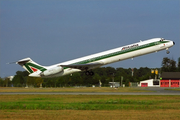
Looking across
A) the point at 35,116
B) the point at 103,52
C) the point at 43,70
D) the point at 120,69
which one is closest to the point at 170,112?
the point at 35,116

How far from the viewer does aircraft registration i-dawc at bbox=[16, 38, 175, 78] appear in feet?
153

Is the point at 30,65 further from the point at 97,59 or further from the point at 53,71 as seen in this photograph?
the point at 97,59

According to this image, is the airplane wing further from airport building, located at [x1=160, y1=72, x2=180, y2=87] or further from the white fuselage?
airport building, located at [x1=160, y1=72, x2=180, y2=87]

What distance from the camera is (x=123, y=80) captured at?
105 m

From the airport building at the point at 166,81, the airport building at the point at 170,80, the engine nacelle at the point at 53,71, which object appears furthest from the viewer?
the airport building at the point at 166,81

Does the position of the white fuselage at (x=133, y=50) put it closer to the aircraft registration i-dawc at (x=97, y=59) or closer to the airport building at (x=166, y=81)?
the aircraft registration i-dawc at (x=97, y=59)

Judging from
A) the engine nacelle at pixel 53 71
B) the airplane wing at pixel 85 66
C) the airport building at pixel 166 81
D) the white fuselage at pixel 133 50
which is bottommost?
the airport building at pixel 166 81

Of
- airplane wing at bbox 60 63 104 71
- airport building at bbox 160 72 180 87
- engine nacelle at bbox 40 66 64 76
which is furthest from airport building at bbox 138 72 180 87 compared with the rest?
engine nacelle at bbox 40 66 64 76

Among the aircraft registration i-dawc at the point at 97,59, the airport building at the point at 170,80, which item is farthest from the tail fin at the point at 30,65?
the airport building at the point at 170,80

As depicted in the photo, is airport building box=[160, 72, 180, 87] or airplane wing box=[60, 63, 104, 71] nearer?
airplane wing box=[60, 63, 104, 71]

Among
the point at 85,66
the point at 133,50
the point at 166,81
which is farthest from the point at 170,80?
the point at 133,50

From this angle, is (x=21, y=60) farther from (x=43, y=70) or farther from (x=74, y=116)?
(x=74, y=116)

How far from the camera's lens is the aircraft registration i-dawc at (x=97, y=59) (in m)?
46.6

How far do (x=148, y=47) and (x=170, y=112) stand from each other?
22793 millimetres
